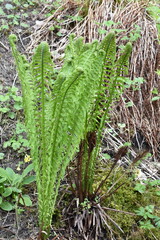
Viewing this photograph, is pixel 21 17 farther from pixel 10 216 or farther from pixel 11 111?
pixel 10 216

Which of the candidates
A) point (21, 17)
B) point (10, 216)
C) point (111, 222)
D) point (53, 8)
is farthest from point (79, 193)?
point (53, 8)

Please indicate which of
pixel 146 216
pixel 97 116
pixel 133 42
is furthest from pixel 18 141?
pixel 133 42

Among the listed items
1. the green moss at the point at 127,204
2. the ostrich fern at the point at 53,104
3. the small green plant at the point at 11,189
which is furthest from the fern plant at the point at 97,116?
the small green plant at the point at 11,189

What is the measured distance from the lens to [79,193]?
1608 millimetres

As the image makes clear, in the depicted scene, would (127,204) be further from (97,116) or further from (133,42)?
(133,42)

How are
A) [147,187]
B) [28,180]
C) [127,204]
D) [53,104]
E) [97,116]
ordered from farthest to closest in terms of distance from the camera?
[147,187]
[127,204]
[28,180]
[97,116]
[53,104]

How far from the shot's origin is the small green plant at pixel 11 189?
5.05 ft

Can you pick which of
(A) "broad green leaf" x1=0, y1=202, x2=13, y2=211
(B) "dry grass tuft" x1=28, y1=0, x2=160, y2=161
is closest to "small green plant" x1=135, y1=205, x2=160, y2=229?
(A) "broad green leaf" x1=0, y1=202, x2=13, y2=211

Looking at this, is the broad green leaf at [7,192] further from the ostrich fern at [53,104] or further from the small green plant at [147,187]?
the small green plant at [147,187]

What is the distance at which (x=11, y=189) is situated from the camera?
1564 millimetres

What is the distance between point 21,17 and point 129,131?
2.14 metres

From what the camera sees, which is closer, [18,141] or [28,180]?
[28,180]

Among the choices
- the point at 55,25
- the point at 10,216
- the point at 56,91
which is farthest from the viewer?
the point at 55,25

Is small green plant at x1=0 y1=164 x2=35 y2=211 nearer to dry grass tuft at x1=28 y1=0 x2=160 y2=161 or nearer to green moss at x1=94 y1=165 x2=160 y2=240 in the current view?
green moss at x1=94 y1=165 x2=160 y2=240
